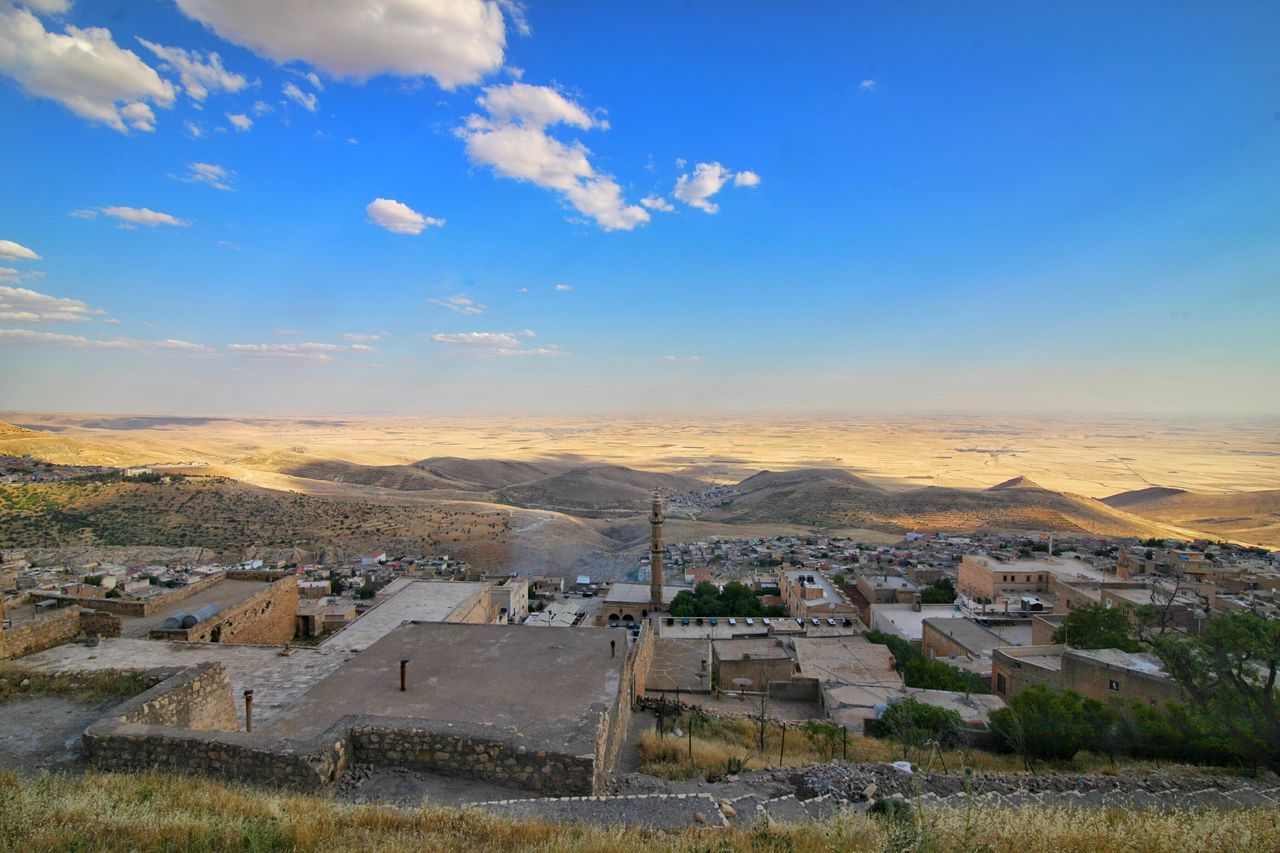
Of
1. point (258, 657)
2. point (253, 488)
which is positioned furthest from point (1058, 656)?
point (253, 488)

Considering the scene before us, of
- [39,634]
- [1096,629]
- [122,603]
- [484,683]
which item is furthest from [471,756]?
[1096,629]

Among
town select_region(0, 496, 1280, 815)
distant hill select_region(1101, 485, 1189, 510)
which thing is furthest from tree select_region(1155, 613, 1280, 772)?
distant hill select_region(1101, 485, 1189, 510)

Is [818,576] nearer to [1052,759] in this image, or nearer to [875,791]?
[1052,759]

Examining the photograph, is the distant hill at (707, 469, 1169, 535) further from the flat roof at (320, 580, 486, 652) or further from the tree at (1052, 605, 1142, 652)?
the flat roof at (320, 580, 486, 652)

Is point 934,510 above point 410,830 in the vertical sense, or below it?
below

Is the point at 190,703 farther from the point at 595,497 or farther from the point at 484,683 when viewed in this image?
the point at 595,497

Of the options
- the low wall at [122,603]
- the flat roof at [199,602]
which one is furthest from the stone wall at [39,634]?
the low wall at [122,603]
